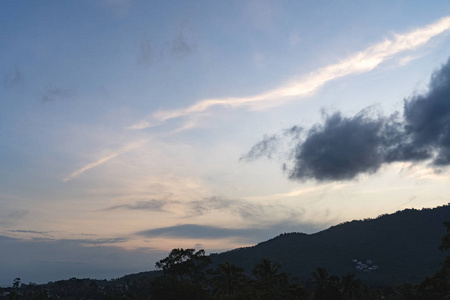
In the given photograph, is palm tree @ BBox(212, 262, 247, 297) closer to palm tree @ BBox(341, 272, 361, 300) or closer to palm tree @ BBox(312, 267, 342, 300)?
palm tree @ BBox(312, 267, 342, 300)

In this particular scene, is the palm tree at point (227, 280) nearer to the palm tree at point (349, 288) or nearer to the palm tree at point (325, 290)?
the palm tree at point (325, 290)

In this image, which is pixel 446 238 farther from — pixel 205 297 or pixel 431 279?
pixel 205 297

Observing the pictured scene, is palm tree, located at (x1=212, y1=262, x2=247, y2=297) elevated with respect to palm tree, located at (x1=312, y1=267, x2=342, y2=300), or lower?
elevated

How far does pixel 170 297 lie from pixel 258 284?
960 inches

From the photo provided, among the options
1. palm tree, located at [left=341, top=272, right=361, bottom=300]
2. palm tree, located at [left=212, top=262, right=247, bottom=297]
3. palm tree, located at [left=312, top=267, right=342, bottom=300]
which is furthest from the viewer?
palm tree, located at [left=341, top=272, right=361, bottom=300]

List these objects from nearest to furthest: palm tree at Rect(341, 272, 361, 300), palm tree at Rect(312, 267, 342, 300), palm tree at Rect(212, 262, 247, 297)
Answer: palm tree at Rect(212, 262, 247, 297)
palm tree at Rect(312, 267, 342, 300)
palm tree at Rect(341, 272, 361, 300)

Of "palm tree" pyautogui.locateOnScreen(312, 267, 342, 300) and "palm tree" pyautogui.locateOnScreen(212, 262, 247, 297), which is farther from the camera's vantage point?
"palm tree" pyautogui.locateOnScreen(312, 267, 342, 300)

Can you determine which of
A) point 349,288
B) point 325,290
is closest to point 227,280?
point 325,290

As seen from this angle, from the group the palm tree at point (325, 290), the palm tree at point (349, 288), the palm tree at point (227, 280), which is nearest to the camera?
the palm tree at point (227, 280)

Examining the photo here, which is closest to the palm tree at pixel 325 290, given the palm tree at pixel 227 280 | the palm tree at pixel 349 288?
the palm tree at pixel 349 288

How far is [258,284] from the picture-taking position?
7812 cm

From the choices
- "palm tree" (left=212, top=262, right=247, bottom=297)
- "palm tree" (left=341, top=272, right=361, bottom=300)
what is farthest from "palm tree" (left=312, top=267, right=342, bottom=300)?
"palm tree" (left=212, top=262, right=247, bottom=297)

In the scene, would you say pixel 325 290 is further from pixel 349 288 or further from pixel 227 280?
pixel 227 280

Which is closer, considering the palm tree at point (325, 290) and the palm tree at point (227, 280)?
the palm tree at point (227, 280)
